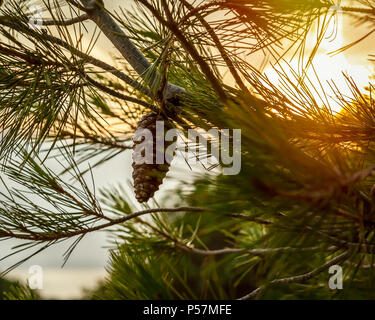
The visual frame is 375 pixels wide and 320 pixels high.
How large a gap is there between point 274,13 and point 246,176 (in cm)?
30

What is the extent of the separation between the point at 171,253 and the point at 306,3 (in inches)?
21.1

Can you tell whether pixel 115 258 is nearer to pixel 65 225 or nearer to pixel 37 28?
pixel 65 225

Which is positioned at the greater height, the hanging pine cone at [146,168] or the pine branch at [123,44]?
the pine branch at [123,44]

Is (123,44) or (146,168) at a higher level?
(123,44)

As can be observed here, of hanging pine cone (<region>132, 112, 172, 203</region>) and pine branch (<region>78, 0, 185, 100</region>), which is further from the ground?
pine branch (<region>78, 0, 185, 100</region>)

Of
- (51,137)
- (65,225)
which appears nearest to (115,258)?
(65,225)

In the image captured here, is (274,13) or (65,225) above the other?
(274,13)

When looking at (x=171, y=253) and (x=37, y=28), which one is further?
(x=171, y=253)

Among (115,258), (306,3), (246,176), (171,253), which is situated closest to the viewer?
(246,176)
